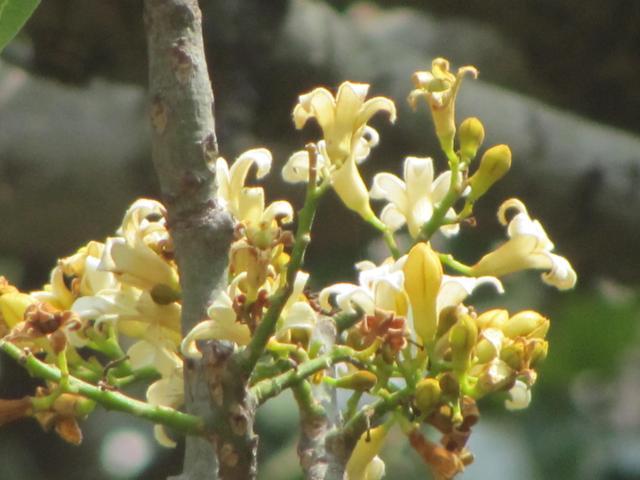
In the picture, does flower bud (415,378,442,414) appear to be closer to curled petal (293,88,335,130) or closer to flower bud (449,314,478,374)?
flower bud (449,314,478,374)

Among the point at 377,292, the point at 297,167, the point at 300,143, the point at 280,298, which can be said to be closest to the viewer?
the point at 280,298

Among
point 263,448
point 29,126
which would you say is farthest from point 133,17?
point 263,448

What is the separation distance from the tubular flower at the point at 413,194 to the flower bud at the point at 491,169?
Answer: 0.02 metres

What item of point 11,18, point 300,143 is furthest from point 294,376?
point 300,143

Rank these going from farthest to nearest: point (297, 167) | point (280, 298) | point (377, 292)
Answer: point (297, 167) → point (377, 292) → point (280, 298)

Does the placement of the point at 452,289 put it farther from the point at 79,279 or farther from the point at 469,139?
the point at 79,279

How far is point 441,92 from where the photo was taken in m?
0.91

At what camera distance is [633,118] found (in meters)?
3.27

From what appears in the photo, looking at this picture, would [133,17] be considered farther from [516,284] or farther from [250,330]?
[250,330]

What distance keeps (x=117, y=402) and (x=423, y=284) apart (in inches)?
7.6

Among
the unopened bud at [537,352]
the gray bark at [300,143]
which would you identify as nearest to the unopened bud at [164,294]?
the unopened bud at [537,352]

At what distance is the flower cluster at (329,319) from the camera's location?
0.80m

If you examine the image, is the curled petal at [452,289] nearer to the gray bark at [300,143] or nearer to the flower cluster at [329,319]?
the flower cluster at [329,319]

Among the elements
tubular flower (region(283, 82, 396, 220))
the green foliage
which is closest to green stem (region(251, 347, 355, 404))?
tubular flower (region(283, 82, 396, 220))
